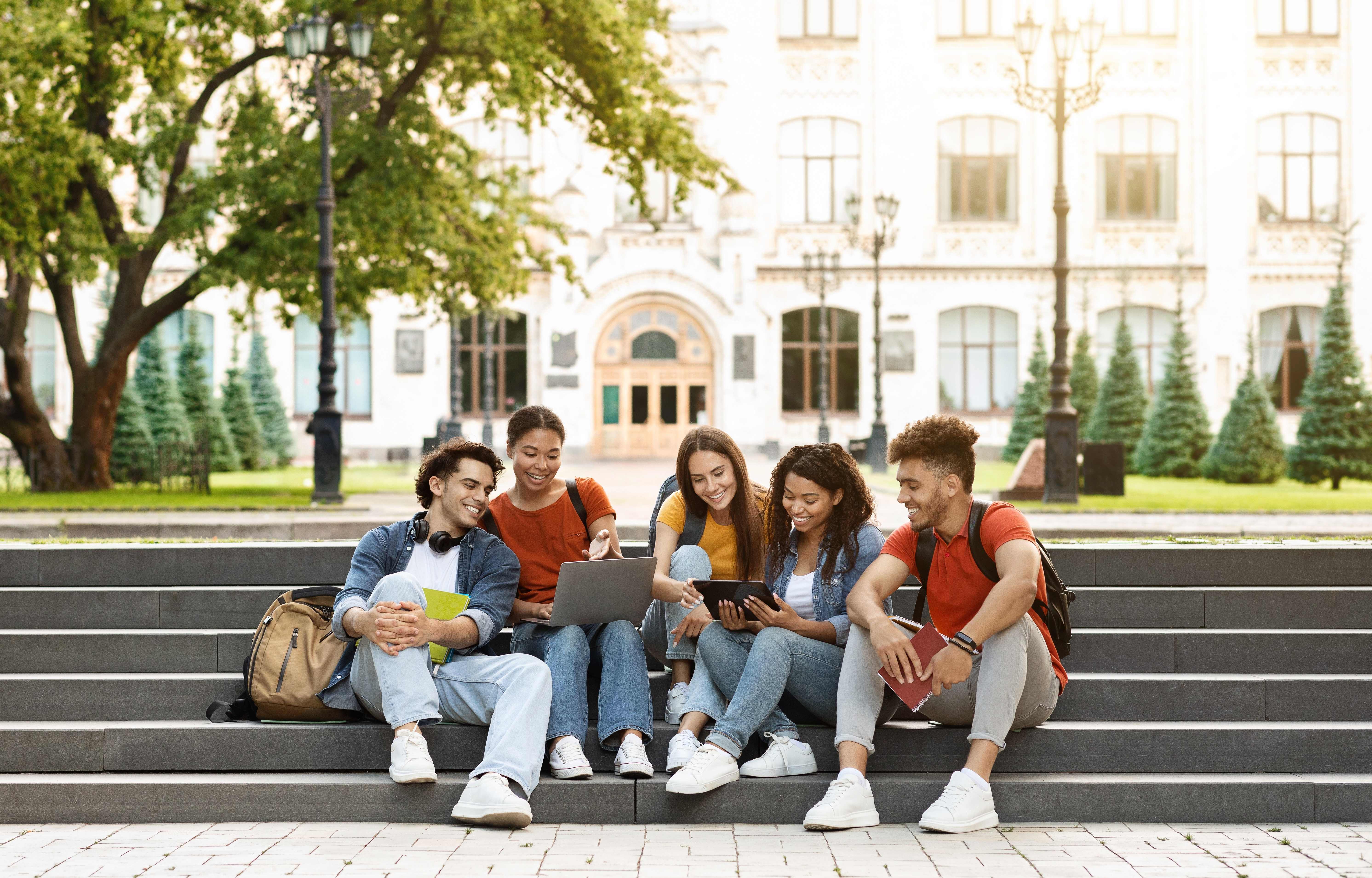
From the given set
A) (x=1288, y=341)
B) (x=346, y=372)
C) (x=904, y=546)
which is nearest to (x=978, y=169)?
(x=1288, y=341)

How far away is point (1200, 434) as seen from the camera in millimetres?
28578

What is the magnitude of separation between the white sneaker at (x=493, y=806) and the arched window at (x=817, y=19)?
3301cm

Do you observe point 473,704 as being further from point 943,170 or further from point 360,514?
point 943,170

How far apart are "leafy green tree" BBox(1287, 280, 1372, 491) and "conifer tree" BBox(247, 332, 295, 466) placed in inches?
933

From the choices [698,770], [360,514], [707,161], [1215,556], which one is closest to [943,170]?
[707,161]

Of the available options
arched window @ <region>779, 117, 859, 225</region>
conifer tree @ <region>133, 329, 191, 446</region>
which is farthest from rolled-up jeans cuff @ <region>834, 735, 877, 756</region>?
arched window @ <region>779, 117, 859, 225</region>

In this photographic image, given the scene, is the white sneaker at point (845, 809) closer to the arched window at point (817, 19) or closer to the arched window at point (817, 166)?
the arched window at point (817, 166)

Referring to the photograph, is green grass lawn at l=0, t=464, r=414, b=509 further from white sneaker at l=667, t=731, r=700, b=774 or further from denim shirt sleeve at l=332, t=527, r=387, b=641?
white sneaker at l=667, t=731, r=700, b=774

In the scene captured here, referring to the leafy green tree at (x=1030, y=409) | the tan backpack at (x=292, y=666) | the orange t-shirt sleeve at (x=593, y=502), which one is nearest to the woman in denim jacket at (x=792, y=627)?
the orange t-shirt sleeve at (x=593, y=502)

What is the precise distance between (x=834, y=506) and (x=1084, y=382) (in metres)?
28.2

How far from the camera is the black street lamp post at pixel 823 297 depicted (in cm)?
3052

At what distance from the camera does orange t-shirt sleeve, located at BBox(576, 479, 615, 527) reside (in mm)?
5820

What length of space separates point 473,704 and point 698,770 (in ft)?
3.12

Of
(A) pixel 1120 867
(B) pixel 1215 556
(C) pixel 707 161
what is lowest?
(A) pixel 1120 867
